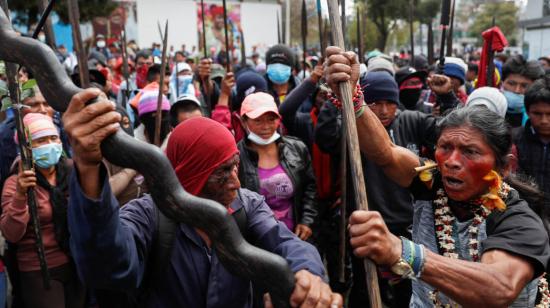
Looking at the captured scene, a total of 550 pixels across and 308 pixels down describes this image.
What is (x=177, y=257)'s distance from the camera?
1.84 meters

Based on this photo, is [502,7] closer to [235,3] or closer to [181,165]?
[235,3]

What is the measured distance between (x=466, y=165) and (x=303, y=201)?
1872 mm

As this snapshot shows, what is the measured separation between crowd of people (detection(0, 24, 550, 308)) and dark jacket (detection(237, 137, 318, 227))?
0.03 ft

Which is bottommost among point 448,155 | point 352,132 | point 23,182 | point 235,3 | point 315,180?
point 315,180

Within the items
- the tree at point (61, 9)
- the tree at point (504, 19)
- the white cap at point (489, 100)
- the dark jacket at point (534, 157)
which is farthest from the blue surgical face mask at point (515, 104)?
the tree at point (504, 19)

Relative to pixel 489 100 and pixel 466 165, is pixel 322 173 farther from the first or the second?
pixel 466 165

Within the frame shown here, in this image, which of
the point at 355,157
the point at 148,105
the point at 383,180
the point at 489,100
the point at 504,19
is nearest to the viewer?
the point at 355,157

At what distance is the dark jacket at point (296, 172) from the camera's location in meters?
3.47

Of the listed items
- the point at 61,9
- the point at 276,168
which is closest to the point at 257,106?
the point at 276,168

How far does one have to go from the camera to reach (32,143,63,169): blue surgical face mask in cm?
311

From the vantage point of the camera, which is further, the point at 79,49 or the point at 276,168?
the point at 276,168

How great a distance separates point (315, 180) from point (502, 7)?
191 ft

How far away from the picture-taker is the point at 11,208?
2.91 m

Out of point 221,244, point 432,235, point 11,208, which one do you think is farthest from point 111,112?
point 11,208
